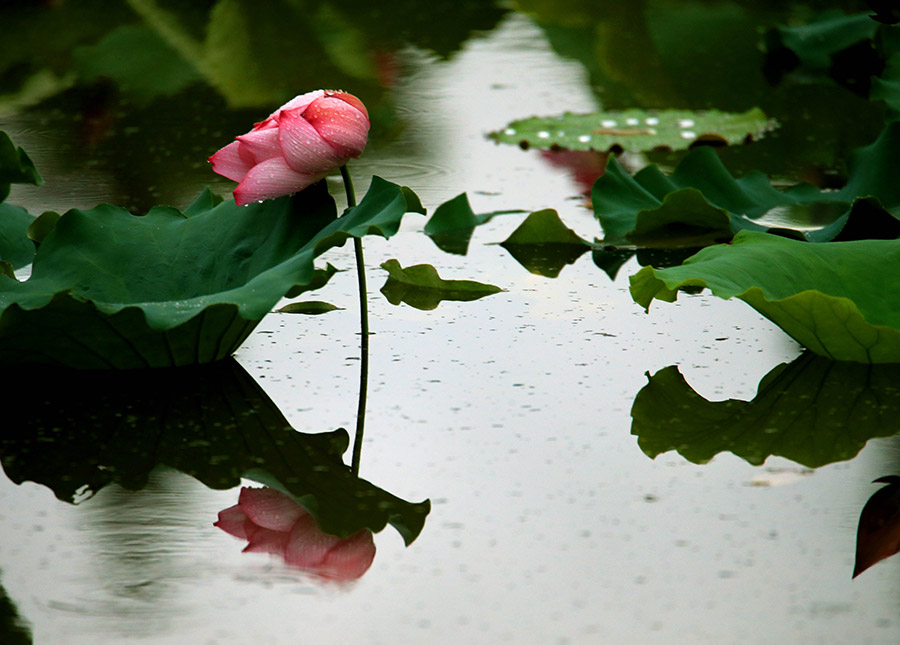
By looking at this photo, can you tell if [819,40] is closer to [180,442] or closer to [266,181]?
[266,181]

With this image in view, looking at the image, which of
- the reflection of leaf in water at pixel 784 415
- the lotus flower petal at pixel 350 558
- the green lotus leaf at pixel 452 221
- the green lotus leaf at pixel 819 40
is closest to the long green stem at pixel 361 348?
the lotus flower petal at pixel 350 558

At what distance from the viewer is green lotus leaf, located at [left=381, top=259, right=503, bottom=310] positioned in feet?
4.50

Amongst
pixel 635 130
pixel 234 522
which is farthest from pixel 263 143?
pixel 635 130

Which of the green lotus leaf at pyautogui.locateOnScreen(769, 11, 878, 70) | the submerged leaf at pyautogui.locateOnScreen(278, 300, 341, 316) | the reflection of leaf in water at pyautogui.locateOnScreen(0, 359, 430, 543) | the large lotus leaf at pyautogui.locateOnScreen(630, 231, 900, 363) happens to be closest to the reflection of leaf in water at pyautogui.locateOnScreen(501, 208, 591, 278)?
the submerged leaf at pyautogui.locateOnScreen(278, 300, 341, 316)

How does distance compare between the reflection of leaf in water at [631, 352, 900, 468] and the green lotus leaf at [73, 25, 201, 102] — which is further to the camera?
the green lotus leaf at [73, 25, 201, 102]

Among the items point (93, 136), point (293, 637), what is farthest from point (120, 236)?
point (93, 136)

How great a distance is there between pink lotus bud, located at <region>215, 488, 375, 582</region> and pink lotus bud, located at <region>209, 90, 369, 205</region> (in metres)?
0.32

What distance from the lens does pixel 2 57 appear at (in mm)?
3043

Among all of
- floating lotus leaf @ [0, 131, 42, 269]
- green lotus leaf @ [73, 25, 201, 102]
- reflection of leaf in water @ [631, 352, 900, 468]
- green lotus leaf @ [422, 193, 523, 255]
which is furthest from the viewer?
green lotus leaf @ [73, 25, 201, 102]

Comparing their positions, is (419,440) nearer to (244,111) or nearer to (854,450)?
(854,450)

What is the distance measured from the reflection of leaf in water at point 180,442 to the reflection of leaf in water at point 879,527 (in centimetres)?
31

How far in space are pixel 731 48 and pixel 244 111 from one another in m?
1.37

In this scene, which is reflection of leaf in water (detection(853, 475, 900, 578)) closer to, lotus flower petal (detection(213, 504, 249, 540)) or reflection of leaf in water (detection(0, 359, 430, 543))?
reflection of leaf in water (detection(0, 359, 430, 543))

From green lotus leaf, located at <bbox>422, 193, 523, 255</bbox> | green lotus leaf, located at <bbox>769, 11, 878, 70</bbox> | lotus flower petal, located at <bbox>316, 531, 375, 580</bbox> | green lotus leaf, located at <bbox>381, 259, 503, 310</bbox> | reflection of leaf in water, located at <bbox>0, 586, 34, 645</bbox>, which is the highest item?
reflection of leaf in water, located at <bbox>0, 586, 34, 645</bbox>
